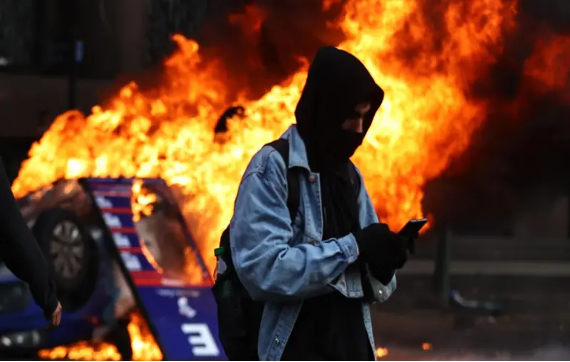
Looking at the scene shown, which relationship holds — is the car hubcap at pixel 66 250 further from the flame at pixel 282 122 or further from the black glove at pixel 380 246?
the black glove at pixel 380 246

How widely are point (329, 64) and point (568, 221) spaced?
13.3 metres

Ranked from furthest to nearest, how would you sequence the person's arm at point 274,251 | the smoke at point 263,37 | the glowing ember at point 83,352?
the glowing ember at point 83,352, the smoke at point 263,37, the person's arm at point 274,251

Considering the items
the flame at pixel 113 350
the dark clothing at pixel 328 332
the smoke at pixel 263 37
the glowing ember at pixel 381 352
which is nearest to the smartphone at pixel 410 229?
the dark clothing at pixel 328 332

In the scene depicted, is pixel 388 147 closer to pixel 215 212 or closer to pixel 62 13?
pixel 215 212

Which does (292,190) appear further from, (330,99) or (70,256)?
(70,256)

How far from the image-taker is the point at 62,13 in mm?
6855

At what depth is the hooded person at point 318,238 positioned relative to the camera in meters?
2.82

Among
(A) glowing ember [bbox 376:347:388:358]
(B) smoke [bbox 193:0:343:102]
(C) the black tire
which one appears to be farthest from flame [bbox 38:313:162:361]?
(A) glowing ember [bbox 376:347:388:358]

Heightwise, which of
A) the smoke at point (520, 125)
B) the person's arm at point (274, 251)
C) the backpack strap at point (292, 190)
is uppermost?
the backpack strap at point (292, 190)

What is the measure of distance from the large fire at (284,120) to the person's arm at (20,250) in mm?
2997

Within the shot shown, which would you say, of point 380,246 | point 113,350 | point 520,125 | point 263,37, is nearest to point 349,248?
point 380,246

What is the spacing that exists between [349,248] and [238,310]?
0.34m

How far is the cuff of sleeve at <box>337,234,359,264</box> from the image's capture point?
2.84m

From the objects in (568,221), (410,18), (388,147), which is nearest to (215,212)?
(388,147)
